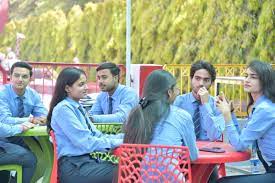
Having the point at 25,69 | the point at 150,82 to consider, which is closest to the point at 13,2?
the point at 25,69

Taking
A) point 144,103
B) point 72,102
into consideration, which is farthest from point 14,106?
point 144,103

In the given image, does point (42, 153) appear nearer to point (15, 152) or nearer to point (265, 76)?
point (15, 152)

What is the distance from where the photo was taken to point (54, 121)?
11.2 ft

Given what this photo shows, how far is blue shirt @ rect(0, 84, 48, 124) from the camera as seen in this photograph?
4207 millimetres

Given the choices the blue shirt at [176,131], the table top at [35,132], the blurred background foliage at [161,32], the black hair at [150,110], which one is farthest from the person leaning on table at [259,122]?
the blurred background foliage at [161,32]

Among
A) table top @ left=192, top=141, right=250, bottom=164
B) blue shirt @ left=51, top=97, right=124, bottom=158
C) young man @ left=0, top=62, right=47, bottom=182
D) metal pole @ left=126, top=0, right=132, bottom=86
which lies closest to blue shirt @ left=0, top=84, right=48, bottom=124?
young man @ left=0, top=62, right=47, bottom=182

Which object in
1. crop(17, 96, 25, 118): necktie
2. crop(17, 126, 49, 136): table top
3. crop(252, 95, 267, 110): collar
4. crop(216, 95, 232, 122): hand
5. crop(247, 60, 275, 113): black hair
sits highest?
crop(247, 60, 275, 113): black hair

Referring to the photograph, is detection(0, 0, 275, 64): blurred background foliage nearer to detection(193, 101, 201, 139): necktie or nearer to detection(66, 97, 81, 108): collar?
detection(193, 101, 201, 139): necktie

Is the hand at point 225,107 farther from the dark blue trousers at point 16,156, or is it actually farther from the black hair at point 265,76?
the dark blue trousers at point 16,156

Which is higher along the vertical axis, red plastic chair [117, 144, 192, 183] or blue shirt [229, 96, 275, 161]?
blue shirt [229, 96, 275, 161]

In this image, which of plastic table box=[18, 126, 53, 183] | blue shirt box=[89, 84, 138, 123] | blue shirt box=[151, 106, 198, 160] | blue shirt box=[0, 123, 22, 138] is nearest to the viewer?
blue shirt box=[151, 106, 198, 160]

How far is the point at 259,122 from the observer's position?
320cm

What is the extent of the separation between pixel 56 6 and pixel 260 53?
11.3 m

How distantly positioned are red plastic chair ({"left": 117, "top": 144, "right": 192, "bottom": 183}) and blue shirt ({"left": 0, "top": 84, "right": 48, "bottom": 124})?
4.63 feet
